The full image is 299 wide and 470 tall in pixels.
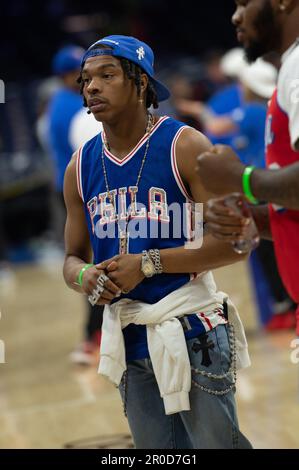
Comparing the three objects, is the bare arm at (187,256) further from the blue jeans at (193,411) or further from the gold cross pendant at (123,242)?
the blue jeans at (193,411)

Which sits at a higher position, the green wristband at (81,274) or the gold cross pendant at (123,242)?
the gold cross pendant at (123,242)

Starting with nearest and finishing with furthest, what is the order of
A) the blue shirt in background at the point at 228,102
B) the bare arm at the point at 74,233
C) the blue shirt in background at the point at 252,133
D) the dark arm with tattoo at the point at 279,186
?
1. the dark arm with tattoo at the point at 279,186
2. the bare arm at the point at 74,233
3. the blue shirt in background at the point at 252,133
4. the blue shirt in background at the point at 228,102

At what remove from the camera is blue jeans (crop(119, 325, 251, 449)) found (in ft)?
8.70

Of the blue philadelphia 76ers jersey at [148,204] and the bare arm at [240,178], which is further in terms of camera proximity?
the blue philadelphia 76ers jersey at [148,204]

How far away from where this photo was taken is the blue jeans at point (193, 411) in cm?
265

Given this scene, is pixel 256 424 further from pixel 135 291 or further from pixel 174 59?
pixel 174 59

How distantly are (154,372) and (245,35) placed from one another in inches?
41.2

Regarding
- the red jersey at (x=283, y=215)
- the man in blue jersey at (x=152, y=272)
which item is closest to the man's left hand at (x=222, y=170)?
the red jersey at (x=283, y=215)

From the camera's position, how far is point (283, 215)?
2533 mm

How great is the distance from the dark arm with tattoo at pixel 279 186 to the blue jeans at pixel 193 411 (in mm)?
617

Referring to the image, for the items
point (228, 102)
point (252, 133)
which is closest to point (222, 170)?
point (252, 133)

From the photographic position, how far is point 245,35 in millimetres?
2568

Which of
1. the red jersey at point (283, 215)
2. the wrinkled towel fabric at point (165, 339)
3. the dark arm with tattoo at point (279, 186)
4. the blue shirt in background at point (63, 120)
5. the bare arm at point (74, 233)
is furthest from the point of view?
the blue shirt in background at point (63, 120)

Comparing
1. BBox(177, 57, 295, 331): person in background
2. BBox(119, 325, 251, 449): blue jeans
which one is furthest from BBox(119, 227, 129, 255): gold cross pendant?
BBox(177, 57, 295, 331): person in background
